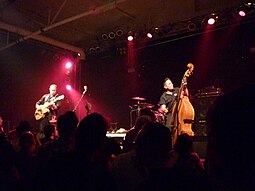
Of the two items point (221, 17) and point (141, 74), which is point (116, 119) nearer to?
point (141, 74)

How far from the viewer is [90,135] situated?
183 cm

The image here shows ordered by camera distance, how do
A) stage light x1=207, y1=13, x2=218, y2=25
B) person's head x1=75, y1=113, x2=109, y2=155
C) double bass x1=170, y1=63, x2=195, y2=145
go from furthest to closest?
stage light x1=207, y1=13, x2=218, y2=25
double bass x1=170, y1=63, x2=195, y2=145
person's head x1=75, y1=113, x2=109, y2=155

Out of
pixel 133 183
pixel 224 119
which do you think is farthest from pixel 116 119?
pixel 224 119

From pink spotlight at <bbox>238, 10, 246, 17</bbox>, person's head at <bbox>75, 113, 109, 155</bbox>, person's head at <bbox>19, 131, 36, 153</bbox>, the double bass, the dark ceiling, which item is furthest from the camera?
the dark ceiling

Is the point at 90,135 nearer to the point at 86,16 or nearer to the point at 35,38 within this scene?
the point at 86,16

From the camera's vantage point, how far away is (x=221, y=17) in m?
8.41

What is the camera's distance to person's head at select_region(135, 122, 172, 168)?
1.81 meters

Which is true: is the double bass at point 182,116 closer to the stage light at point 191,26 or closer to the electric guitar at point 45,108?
the stage light at point 191,26

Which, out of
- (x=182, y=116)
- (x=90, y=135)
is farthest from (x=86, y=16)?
(x=90, y=135)

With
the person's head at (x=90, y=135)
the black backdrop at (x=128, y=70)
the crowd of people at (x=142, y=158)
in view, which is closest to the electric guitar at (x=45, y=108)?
the black backdrop at (x=128, y=70)

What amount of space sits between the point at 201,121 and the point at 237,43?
2.46 m

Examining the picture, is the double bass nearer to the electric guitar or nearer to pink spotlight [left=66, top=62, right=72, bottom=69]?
the electric guitar

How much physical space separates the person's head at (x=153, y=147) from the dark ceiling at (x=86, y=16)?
670cm

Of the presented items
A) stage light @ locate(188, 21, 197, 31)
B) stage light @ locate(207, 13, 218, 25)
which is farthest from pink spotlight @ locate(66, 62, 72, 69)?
stage light @ locate(207, 13, 218, 25)
